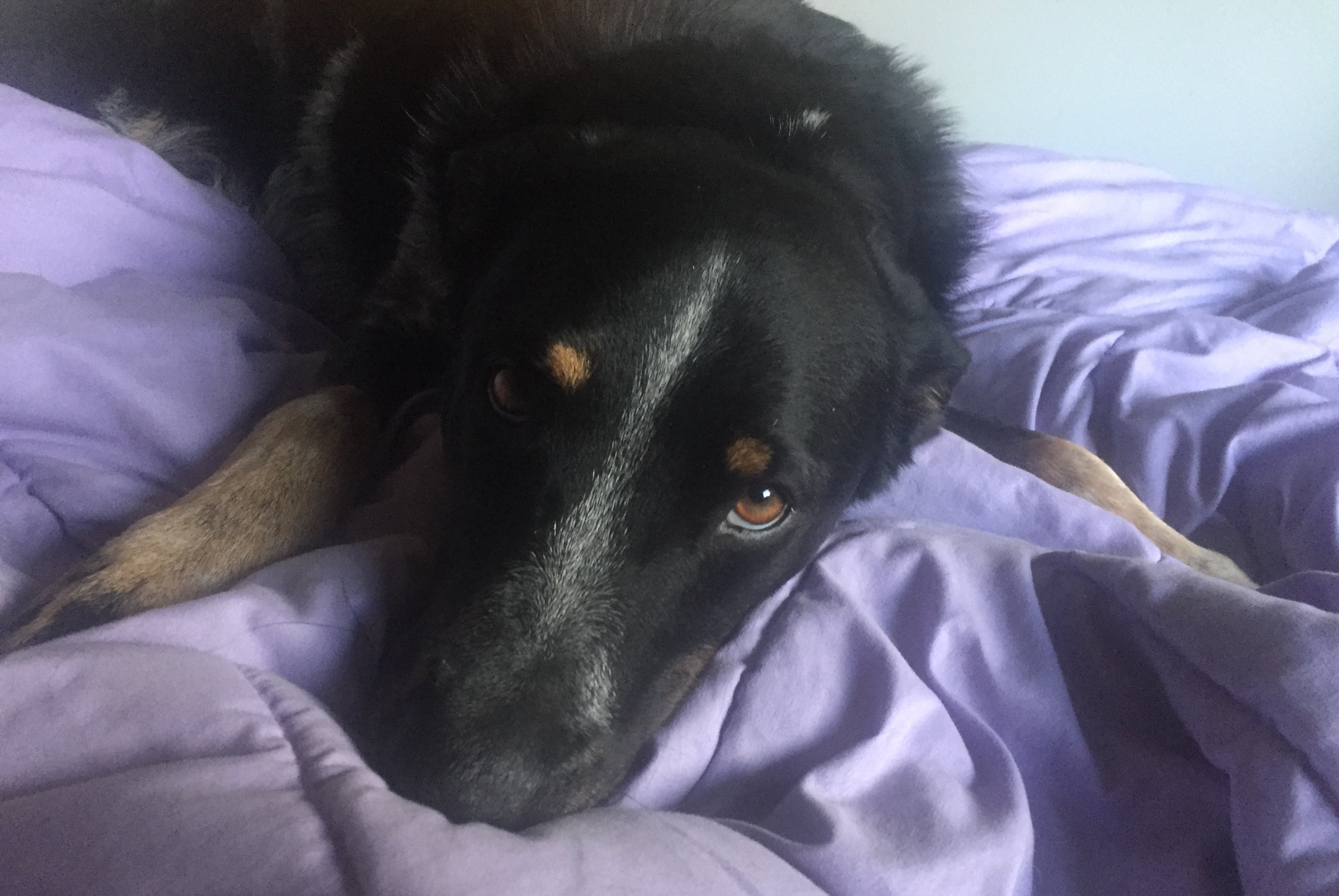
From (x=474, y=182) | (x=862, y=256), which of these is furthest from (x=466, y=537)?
(x=862, y=256)

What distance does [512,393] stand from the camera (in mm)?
1093

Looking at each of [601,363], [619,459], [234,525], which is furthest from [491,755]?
[234,525]

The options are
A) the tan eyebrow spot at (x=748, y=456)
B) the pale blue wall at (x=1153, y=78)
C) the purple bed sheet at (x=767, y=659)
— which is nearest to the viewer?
the purple bed sheet at (x=767, y=659)

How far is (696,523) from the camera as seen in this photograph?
105cm

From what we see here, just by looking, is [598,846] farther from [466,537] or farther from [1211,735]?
[1211,735]

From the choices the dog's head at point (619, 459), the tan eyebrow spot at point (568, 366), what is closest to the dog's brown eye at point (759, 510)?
the dog's head at point (619, 459)

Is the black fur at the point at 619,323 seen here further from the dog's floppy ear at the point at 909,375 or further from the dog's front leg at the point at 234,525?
the dog's front leg at the point at 234,525

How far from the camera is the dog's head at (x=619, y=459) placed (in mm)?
922

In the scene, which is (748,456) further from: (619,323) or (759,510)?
(619,323)

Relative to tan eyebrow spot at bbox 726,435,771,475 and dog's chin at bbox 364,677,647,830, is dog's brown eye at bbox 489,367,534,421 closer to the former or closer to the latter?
tan eyebrow spot at bbox 726,435,771,475

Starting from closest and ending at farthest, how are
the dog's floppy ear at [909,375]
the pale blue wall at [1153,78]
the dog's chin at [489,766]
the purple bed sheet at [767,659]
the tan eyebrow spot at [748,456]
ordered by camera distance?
the purple bed sheet at [767,659] < the dog's chin at [489,766] < the tan eyebrow spot at [748,456] < the dog's floppy ear at [909,375] < the pale blue wall at [1153,78]

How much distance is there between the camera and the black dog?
3.19ft

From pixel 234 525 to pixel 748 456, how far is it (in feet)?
2.38

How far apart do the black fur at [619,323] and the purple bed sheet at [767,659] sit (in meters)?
0.09
